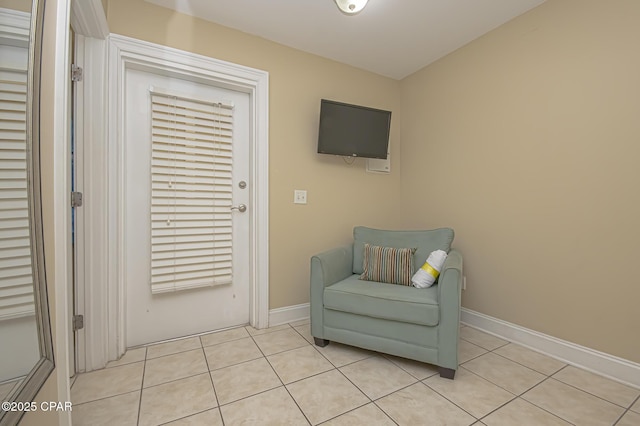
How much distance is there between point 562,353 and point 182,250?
8.87ft

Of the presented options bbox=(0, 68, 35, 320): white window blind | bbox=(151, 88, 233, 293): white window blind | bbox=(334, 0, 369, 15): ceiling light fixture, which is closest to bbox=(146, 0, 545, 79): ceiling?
bbox=(334, 0, 369, 15): ceiling light fixture

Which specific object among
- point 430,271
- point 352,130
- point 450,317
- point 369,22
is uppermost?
point 369,22

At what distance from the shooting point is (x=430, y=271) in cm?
190

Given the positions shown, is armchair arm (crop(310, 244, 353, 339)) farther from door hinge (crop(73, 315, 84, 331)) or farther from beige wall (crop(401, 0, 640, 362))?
door hinge (crop(73, 315, 84, 331))

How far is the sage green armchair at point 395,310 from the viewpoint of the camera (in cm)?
154

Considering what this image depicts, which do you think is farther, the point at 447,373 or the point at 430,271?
the point at 430,271

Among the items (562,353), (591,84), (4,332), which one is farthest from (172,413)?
(591,84)

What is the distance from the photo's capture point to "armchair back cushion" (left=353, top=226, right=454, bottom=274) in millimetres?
2113

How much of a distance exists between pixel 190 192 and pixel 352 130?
149 centimetres

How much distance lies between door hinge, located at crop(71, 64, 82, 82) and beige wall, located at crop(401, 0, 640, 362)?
275 centimetres

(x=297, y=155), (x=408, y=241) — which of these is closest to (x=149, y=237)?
(x=297, y=155)

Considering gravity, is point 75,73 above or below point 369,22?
below

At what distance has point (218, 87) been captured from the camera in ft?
7.19

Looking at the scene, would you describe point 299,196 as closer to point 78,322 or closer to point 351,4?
point 351,4
